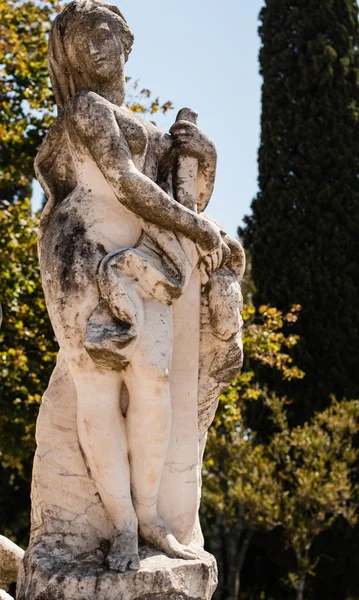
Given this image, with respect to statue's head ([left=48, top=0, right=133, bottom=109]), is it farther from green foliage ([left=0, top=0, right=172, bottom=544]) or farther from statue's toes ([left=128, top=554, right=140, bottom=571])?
green foliage ([left=0, top=0, right=172, bottom=544])

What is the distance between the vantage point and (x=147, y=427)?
4.33m

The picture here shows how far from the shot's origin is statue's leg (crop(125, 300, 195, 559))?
14.2 feet

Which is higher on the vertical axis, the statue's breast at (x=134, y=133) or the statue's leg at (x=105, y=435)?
the statue's breast at (x=134, y=133)

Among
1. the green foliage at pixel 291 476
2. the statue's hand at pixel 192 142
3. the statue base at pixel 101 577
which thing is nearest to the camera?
the statue base at pixel 101 577

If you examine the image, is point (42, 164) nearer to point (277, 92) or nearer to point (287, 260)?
point (287, 260)

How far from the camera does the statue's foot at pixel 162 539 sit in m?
4.25

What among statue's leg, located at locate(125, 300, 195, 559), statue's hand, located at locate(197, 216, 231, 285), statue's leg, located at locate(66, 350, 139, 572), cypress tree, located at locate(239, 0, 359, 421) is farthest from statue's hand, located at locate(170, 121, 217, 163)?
cypress tree, located at locate(239, 0, 359, 421)

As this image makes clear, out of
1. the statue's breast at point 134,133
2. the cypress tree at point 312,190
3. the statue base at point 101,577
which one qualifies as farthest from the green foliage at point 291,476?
the statue base at point 101,577

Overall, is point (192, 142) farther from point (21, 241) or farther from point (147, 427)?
point (21, 241)

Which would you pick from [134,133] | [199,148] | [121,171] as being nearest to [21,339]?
[199,148]

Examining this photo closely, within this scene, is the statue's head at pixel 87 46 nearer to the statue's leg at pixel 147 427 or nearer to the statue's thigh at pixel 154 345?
the statue's thigh at pixel 154 345

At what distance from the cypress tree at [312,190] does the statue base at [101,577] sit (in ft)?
38.7

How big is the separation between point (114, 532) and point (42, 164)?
6.42 ft

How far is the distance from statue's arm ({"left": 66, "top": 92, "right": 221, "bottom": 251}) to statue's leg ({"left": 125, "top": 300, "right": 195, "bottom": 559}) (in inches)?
22.7
